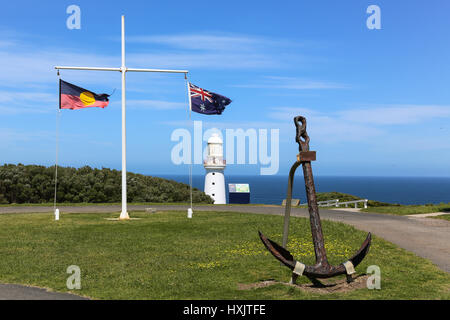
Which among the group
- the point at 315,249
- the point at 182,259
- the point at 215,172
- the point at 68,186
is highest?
the point at 215,172

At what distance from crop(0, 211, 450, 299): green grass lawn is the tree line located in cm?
1856

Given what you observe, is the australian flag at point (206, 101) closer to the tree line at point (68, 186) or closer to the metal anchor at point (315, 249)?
the metal anchor at point (315, 249)

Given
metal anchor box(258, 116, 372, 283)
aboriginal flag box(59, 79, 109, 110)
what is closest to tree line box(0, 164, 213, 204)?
aboriginal flag box(59, 79, 109, 110)

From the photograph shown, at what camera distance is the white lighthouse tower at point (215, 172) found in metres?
49.2

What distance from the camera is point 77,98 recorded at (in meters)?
20.7

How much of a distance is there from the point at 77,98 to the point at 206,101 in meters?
5.93

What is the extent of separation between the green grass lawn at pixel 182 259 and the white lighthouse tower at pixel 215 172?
93.7 ft

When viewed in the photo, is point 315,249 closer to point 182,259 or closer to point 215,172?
point 182,259

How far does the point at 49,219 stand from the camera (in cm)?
Result: 2225

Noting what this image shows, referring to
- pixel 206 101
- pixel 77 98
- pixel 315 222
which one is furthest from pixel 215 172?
pixel 315 222

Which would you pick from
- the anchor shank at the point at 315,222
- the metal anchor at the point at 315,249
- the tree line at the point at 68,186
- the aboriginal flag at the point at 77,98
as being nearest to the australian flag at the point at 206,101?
the aboriginal flag at the point at 77,98
